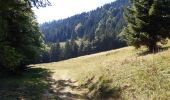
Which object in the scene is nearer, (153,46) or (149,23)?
(149,23)

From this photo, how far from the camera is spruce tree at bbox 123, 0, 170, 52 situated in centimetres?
3878

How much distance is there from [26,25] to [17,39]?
6.10 feet

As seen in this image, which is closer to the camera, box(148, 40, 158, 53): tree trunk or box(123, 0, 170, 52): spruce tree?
box(123, 0, 170, 52): spruce tree

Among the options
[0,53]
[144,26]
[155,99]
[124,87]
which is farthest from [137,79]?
[144,26]

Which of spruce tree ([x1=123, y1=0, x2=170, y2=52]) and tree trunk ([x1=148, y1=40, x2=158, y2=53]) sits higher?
spruce tree ([x1=123, y1=0, x2=170, y2=52])

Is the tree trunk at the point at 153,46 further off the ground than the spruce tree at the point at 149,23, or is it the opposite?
the spruce tree at the point at 149,23

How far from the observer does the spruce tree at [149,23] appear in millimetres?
38781

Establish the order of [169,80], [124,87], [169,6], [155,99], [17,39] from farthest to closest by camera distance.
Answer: [169,6] < [17,39] < [124,87] < [169,80] < [155,99]

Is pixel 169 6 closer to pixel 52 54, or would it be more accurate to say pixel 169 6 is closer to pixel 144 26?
pixel 144 26

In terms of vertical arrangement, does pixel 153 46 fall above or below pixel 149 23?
below

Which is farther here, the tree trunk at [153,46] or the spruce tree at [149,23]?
the tree trunk at [153,46]

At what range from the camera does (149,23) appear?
39.1 m

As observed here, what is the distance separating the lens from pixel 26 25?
→ 37.5 metres

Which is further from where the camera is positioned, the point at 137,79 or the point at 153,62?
the point at 153,62
